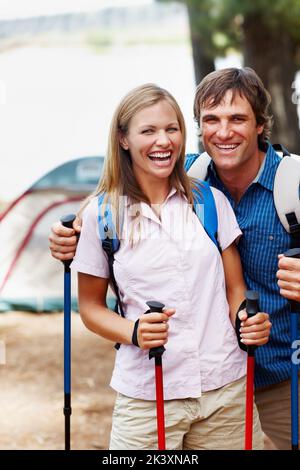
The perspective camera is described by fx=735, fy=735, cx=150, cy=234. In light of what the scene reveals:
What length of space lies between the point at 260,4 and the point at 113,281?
535 centimetres

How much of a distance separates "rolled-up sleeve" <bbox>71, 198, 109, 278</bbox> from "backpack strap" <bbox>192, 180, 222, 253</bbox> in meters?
0.31

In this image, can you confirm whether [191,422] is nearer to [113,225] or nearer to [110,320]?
[110,320]

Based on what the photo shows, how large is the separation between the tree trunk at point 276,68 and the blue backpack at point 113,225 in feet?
18.2

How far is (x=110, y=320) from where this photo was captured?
2.19m

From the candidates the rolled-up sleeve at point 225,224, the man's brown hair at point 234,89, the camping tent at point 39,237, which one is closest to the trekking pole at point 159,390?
the rolled-up sleeve at point 225,224

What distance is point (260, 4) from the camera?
6930 mm

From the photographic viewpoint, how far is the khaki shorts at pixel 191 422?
2154 millimetres

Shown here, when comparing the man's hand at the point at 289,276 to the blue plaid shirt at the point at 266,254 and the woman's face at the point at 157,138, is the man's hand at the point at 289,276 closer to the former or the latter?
the blue plaid shirt at the point at 266,254

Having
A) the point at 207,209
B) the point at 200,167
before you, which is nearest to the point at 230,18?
the point at 200,167

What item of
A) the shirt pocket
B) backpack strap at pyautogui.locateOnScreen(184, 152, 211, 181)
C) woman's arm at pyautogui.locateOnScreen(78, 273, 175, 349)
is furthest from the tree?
woman's arm at pyautogui.locateOnScreen(78, 273, 175, 349)

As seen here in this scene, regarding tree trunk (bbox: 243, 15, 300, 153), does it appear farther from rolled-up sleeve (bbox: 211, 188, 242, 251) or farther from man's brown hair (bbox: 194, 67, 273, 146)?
rolled-up sleeve (bbox: 211, 188, 242, 251)

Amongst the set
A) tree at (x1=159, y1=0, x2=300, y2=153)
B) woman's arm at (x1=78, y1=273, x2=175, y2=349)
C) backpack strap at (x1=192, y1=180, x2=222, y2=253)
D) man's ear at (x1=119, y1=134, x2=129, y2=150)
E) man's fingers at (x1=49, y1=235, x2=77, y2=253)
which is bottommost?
woman's arm at (x1=78, y1=273, x2=175, y2=349)

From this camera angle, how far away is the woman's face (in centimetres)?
217

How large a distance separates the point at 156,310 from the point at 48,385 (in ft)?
11.6
